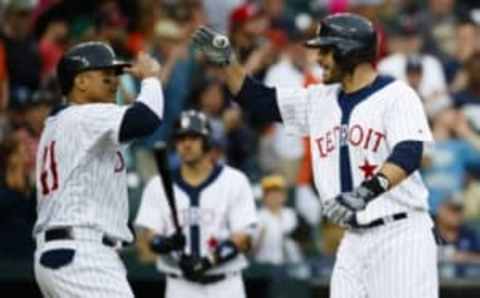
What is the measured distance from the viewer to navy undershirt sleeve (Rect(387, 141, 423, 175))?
8430mm

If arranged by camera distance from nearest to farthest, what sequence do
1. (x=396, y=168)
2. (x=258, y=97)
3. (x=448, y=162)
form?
(x=396, y=168) → (x=258, y=97) → (x=448, y=162)

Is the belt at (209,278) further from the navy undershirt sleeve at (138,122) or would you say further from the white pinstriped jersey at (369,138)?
the navy undershirt sleeve at (138,122)

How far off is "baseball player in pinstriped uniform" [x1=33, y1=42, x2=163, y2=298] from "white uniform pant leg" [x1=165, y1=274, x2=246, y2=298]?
223cm

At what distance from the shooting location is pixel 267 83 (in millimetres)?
14562

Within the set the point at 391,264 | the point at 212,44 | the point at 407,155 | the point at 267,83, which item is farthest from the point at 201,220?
the point at 267,83

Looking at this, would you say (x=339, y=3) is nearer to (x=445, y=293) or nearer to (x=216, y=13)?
(x=216, y=13)

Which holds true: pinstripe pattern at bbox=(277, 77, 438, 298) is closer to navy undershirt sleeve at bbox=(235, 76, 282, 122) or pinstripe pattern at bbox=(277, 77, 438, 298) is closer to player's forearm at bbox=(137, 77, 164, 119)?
navy undershirt sleeve at bbox=(235, 76, 282, 122)

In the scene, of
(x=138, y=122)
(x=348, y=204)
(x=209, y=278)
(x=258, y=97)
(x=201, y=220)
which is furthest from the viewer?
(x=201, y=220)

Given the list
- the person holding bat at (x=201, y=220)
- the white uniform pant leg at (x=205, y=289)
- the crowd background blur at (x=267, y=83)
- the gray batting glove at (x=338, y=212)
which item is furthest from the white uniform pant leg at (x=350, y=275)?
the crowd background blur at (x=267, y=83)

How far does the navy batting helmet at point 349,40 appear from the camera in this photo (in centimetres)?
885

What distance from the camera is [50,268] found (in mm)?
8664

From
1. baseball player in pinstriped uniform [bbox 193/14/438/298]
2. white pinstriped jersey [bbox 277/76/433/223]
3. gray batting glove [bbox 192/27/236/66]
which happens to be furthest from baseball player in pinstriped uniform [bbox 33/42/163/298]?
white pinstriped jersey [bbox 277/76/433/223]

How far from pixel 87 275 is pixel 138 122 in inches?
31.7

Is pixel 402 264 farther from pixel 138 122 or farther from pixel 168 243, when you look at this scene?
pixel 168 243
